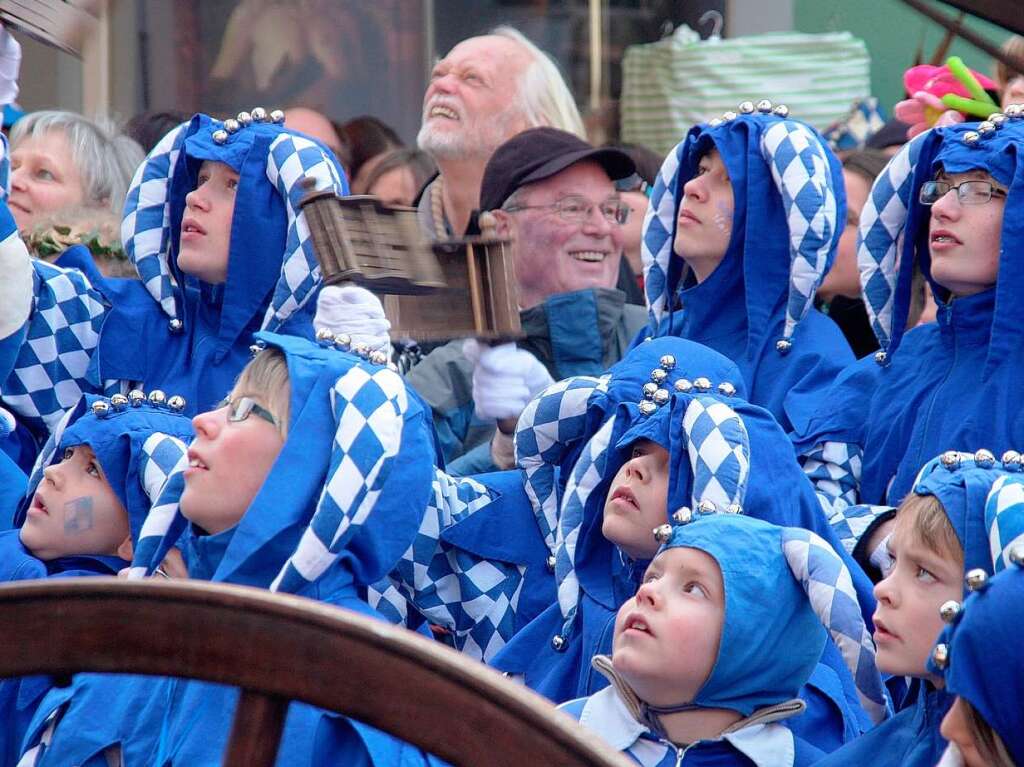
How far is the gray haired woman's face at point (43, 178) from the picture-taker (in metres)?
4.90

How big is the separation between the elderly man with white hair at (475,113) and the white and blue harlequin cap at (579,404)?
5.05ft

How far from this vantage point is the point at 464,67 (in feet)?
17.0

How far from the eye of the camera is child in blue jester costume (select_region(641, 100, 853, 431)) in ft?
12.9

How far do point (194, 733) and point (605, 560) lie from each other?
88 cm

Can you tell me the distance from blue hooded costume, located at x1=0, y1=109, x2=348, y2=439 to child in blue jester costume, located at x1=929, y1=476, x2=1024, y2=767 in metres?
2.03

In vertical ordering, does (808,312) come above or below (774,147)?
below

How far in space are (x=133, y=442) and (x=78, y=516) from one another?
178 mm

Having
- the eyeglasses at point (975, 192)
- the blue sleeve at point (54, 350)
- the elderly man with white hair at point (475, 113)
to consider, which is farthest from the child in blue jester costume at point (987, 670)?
the elderly man with white hair at point (475, 113)

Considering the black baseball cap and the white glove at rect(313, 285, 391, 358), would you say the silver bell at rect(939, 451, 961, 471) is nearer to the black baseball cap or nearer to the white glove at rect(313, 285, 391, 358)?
the white glove at rect(313, 285, 391, 358)

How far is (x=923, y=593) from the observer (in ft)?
8.19

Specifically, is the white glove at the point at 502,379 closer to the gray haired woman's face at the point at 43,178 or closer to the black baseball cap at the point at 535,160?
the black baseball cap at the point at 535,160

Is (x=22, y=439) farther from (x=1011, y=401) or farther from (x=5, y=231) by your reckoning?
(x=1011, y=401)

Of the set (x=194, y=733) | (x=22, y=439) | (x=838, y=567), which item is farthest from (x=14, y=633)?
(x=22, y=439)

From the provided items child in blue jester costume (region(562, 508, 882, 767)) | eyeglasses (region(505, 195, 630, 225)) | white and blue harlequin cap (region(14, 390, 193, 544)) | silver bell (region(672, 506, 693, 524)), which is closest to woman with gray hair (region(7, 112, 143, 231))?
eyeglasses (region(505, 195, 630, 225))
